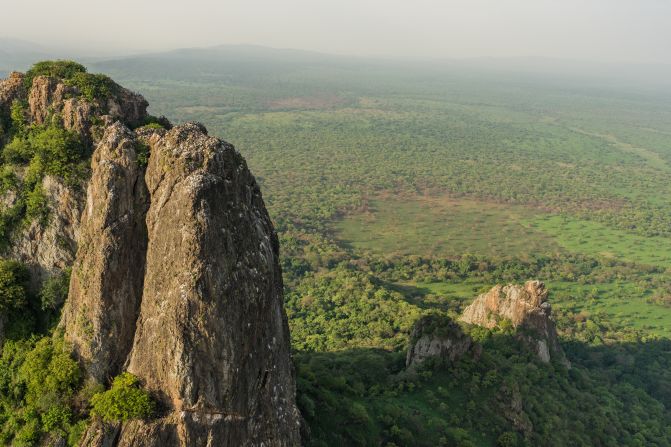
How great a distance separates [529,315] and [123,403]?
182 feet

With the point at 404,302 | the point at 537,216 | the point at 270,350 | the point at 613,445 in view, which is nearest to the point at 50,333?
the point at 270,350

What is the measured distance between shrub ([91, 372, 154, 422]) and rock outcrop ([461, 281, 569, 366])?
54.3 metres

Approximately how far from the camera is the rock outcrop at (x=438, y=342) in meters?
52.3

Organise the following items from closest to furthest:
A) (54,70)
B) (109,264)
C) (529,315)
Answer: (109,264) < (54,70) < (529,315)

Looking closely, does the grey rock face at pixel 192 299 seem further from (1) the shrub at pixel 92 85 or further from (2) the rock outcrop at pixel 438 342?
(2) the rock outcrop at pixel 438 342

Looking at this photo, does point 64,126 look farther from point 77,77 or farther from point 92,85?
point 77,77

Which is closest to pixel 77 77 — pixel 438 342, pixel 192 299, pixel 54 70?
pixel 54 70

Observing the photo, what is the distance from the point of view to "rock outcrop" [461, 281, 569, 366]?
2520 inches

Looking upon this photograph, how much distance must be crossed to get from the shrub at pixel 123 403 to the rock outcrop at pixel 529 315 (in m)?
54.3

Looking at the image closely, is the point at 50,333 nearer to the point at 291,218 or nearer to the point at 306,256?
the point at 306,256

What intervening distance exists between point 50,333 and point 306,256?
9778 centimetres

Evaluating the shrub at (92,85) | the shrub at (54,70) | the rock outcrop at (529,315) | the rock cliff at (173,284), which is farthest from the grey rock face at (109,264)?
the rock outcrop at (529,315)

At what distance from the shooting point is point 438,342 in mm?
52094

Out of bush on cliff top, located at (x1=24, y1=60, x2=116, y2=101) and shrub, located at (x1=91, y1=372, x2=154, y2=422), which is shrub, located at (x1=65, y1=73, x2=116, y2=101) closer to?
bush on cliff top, located at (x1=24, y1=60, x2=116, y2=101)
